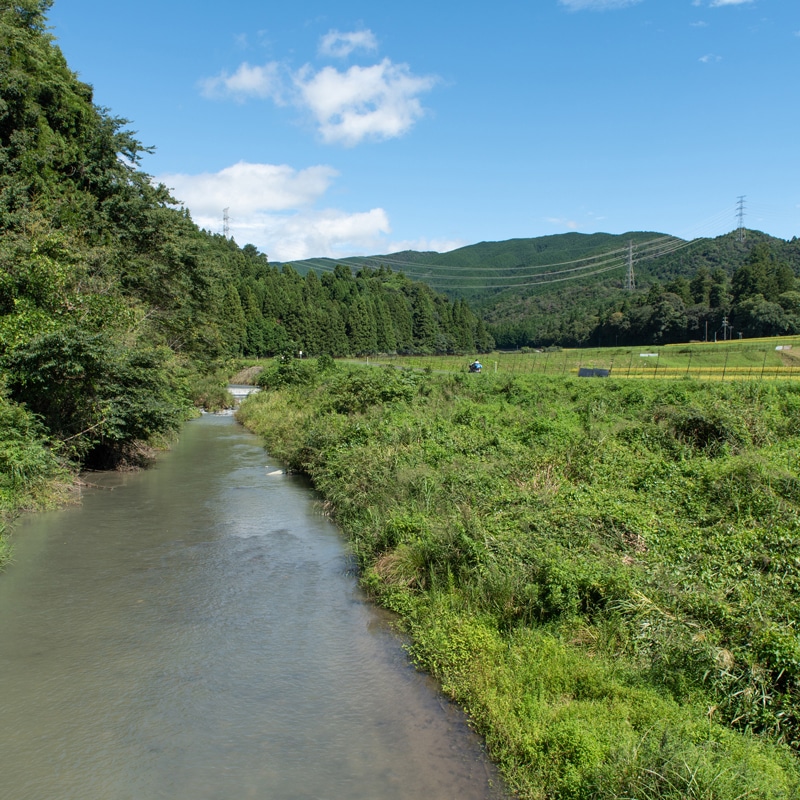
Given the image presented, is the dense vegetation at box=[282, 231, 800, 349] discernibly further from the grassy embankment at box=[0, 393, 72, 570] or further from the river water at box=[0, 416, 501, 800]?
the river water at box=[0, 416, 501, 800]

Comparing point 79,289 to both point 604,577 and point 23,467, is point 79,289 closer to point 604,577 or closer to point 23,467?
point 23,467

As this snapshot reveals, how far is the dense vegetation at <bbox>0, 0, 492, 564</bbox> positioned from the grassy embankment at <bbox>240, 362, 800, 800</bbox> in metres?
6.57

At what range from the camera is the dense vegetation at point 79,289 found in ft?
54.6

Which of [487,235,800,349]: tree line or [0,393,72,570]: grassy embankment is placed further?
[487,235,800,349]: tree line

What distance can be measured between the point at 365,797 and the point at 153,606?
576 cm

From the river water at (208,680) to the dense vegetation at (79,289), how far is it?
12.9 feet

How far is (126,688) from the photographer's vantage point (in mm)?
8266

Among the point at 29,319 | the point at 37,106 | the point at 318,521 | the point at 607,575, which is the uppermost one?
the point at 37,106

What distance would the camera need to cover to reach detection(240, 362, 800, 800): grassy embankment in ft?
19.8

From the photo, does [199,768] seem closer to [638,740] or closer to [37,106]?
[638,740]

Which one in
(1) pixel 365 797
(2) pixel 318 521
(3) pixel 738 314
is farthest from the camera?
(3) pixel 738 314

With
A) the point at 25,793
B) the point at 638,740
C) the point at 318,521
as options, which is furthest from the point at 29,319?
the point at 638,740

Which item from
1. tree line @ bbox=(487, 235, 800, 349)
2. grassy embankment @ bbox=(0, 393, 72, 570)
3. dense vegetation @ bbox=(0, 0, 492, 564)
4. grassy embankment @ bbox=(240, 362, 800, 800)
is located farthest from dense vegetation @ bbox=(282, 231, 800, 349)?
grassy embankment @ bbox=(0, 393, 72, 570)

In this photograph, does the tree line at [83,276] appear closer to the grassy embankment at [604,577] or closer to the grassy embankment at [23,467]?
the grassy embankment at [23,467]
